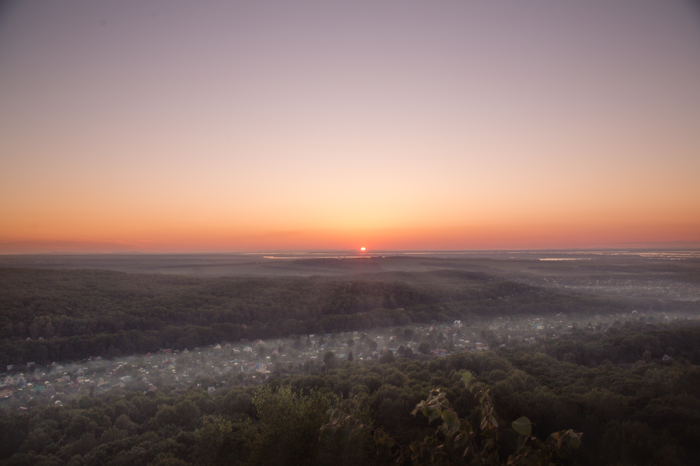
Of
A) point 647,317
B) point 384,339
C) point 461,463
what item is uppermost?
point 461,463

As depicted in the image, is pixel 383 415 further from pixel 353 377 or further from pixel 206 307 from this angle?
pixel 206 307

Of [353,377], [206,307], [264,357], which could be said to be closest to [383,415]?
[353,377]

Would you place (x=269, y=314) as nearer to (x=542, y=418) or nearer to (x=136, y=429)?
(x=136, y=429)

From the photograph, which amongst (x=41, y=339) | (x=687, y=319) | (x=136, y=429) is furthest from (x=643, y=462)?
(x=41, y=339)

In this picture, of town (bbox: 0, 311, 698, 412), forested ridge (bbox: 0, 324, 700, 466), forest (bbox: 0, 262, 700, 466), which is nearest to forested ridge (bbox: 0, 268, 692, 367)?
forest (bbox: 0, 262, 700, 466)

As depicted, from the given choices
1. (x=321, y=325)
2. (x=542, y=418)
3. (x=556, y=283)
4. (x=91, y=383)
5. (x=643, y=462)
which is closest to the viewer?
(x=643, y=462)

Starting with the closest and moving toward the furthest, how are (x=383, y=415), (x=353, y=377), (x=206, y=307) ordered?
(x=383, y=415) → (x=353, y=377) → (x=206, y=307)

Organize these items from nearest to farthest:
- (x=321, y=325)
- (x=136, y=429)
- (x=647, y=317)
→ 1. (x=136, y=429)
2. (x=647, y=317)
3. (x=321, y=325)

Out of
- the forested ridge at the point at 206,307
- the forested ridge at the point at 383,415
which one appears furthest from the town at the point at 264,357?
the forested ridge at the point at 383,415
